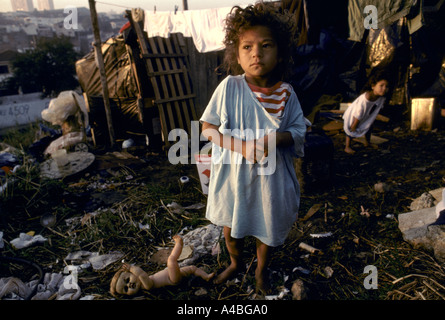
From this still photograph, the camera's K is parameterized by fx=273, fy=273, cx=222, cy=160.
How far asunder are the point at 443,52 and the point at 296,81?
121 inches

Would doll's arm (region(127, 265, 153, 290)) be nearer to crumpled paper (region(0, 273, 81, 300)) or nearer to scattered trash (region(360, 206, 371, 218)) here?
crumpled paper (region(0, 273, 81, 300))

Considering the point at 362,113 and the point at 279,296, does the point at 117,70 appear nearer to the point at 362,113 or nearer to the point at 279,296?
the point at 362,113

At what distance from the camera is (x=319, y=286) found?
2.14 metres

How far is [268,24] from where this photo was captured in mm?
1543

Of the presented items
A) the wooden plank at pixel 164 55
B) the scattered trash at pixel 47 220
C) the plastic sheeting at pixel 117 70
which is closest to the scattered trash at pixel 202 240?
the scattered trash at pixel 47 220

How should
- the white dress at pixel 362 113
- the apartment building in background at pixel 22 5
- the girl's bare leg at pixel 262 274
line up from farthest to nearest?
the apartment building in background at pixel 22 5, the white dress at pixel 362 113, the girl's bare leg at pixel 262 274

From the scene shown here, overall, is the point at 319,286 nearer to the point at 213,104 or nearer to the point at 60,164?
the point at 213,104

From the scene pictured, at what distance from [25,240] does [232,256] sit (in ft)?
7.65

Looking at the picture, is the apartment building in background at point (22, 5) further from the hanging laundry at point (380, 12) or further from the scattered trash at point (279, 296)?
the scattered trash at point (279, 296)

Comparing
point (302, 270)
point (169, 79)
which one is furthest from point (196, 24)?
point (302, 270)

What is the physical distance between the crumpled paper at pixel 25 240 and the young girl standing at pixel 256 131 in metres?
2.27

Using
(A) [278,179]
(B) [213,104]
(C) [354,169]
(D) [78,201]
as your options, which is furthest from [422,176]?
(D) [78,201]

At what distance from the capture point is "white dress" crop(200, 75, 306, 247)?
1.62 meters

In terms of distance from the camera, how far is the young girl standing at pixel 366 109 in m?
4.59
